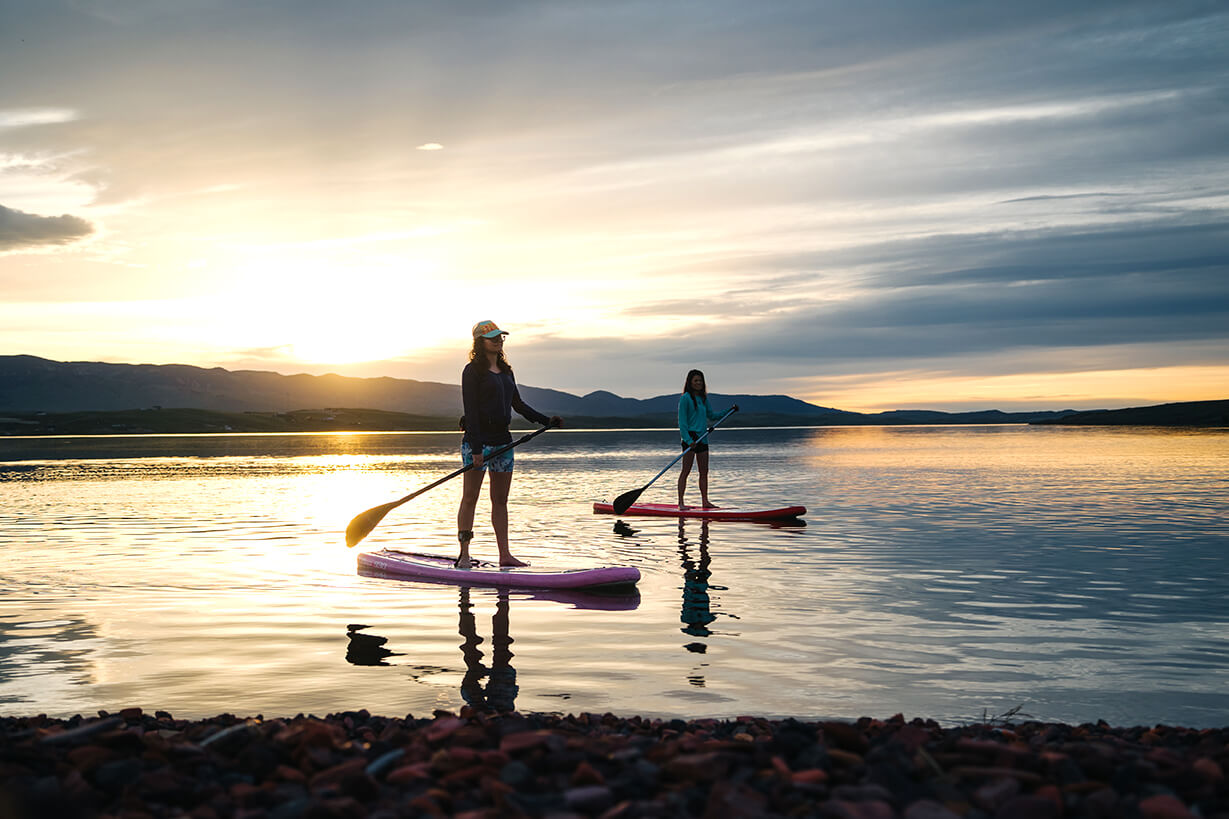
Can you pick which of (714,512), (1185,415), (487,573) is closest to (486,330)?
(487,573)

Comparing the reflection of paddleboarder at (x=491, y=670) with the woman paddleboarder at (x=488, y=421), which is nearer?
the reflection of paddleboarder at (x=491, y=670)

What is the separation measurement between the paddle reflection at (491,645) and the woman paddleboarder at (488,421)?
1.02 metres

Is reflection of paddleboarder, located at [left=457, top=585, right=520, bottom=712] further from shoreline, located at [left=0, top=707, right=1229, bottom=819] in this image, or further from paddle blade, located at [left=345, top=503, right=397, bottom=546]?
paddle blade, located at [left=345, top=503, right=397, bottom=546]

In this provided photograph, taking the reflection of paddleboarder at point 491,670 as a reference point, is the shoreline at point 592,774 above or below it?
above

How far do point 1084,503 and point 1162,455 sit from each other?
32466mm

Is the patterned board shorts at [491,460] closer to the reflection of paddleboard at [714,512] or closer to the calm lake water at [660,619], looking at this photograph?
the calm lake water at [660,619]

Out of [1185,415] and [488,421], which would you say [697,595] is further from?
[1185,415]

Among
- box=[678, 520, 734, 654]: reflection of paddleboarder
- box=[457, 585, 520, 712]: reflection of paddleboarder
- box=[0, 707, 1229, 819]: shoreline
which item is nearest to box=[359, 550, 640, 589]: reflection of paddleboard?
box=[678, 520, 734, 654]: reflection of paddleboarder

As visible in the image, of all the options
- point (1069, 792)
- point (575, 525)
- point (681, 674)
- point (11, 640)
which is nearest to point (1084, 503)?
point (575, 525)

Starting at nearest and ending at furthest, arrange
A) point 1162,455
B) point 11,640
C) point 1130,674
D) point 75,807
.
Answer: point 75,807, point 1130,674, point 11,640, point 1162,455

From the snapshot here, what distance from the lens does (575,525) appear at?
68.9 ft

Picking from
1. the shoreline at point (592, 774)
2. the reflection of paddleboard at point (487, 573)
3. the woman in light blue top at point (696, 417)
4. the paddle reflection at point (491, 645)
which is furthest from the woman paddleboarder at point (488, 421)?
the woman in light blue top at point (696, 417)

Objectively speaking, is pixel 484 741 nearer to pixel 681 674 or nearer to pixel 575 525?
pixel 681 674

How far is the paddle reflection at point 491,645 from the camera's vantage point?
26.0 feet
